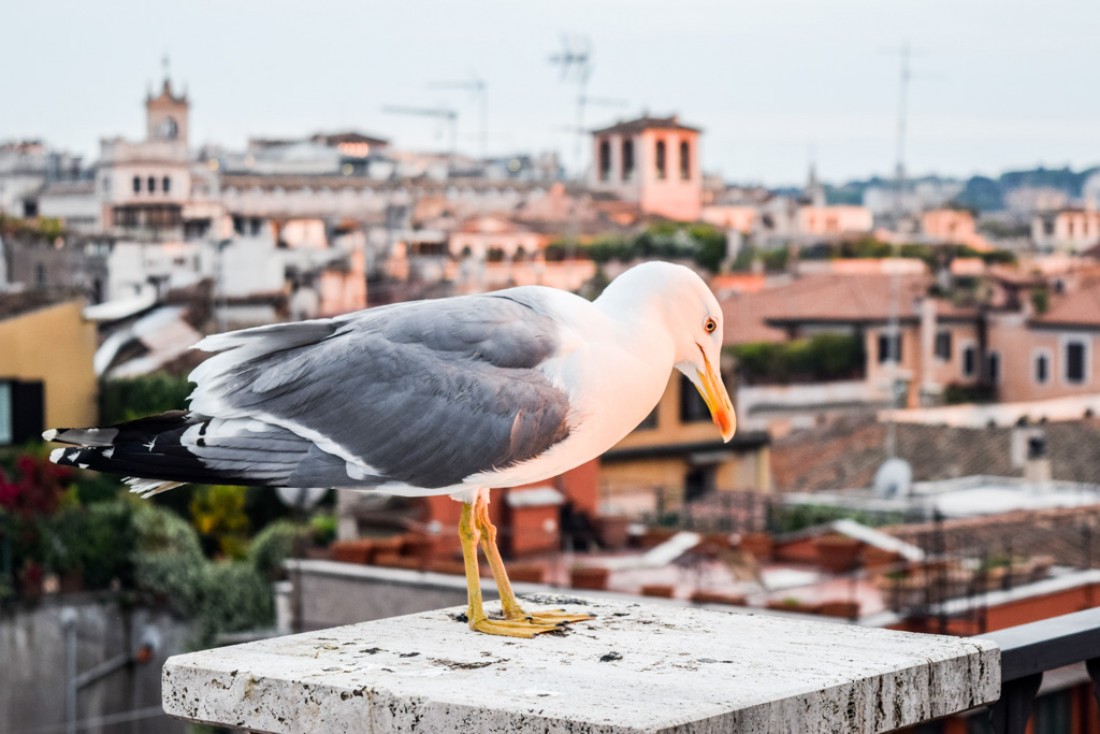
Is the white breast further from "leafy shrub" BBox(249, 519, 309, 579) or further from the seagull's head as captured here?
"leafy shrub" BBox(249, 519, 309, 579)

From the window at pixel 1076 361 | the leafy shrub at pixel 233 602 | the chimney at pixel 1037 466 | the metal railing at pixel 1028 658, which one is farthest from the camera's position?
the window at pixel 1076 361

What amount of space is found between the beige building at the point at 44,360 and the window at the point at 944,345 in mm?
11982

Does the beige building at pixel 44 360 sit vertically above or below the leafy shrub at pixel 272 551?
above

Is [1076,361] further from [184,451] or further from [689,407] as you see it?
[184,451]

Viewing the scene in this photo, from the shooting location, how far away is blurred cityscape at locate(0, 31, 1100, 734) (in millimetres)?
8414

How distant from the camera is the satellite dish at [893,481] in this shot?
1215 cm

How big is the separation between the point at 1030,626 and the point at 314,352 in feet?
1.68

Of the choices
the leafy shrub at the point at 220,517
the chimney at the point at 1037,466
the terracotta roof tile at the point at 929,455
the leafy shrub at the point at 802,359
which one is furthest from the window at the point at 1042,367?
the leafy shrub at the point at 220,517

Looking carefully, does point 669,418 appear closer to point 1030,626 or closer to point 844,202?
point 1030,626

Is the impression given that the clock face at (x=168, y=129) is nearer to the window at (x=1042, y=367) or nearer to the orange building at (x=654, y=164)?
the orange building at (x=654, y=164)

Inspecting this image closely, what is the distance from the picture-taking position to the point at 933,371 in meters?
23.3

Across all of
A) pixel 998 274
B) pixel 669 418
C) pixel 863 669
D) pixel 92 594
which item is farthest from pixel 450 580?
pixel 998 274

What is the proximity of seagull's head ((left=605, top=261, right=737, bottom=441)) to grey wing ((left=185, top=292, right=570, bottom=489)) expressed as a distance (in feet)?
0.26

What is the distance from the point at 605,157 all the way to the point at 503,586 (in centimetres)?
4236
